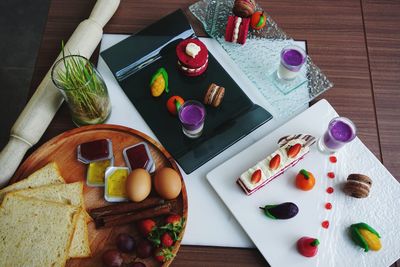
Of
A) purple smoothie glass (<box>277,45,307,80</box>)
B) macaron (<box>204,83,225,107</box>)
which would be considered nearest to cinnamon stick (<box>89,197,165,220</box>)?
macaron (<box>204,83,225,107</box>)

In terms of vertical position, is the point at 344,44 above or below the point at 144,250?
above

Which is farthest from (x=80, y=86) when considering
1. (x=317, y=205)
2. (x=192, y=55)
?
(x=317, y=205)

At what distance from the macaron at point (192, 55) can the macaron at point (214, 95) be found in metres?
0.09

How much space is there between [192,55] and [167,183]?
441 mm

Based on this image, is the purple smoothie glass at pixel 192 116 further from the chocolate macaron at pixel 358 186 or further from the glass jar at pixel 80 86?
the chocolate macaron at pixel 358 186

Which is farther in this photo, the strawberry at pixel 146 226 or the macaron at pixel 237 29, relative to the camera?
the macaron at pixel 237 29

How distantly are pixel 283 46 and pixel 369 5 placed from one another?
1.25 ft

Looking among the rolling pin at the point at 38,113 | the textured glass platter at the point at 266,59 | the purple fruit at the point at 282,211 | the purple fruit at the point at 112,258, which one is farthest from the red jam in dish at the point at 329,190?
the rolling pin at the point at 38,113

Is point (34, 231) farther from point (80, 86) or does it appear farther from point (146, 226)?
point (80, 86)

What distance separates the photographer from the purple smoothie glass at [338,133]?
1128 millimetres

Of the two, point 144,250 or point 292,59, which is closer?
point 144,250

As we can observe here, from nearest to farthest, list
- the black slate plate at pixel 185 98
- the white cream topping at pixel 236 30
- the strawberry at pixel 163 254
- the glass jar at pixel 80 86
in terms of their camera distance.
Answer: the strawberry at pixel 163 254 → the glass jar at pixel 80 86 → the black slate plate at pixel 185 98 → the white cream topping at pixel 236 30

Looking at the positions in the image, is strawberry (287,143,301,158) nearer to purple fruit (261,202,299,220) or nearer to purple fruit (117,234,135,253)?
Result: purple fruit (261,202,299,220)

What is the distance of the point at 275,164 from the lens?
1087 millimetres
